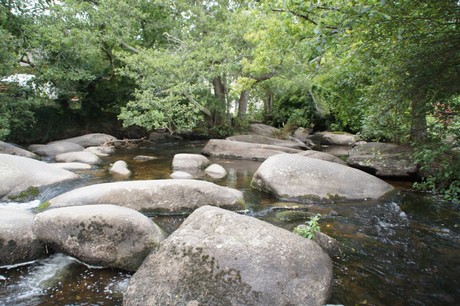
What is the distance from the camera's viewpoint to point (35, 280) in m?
3.53

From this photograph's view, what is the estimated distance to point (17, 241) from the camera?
381 centimetres

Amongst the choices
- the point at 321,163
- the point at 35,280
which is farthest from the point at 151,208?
the point at 321,163

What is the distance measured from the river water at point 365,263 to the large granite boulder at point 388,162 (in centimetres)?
157

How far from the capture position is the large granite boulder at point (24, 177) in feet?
20.2

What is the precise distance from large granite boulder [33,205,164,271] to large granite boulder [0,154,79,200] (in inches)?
107

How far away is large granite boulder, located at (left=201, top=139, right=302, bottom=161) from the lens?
12.4m

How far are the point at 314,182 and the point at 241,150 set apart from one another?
19.9 feet

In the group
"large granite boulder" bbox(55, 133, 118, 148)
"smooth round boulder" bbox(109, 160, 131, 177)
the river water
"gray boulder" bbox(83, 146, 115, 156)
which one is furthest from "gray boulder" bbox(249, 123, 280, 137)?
the river water

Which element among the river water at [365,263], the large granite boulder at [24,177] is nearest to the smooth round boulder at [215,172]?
the river water at [365,263]

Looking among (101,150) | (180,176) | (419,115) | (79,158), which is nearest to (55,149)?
(101,150)

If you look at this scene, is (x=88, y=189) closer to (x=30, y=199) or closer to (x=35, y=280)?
(x=30, y=199)

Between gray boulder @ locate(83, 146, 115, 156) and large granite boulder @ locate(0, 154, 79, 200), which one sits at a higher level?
large granite boulder @ locate(0, 154, 79, 200)

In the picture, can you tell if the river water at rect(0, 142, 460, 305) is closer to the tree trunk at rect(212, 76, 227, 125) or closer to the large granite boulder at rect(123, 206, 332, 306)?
the large granite boulder at rect(123, 206, 332, 306)

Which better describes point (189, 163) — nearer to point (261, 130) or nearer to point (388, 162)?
point (388, 162)
